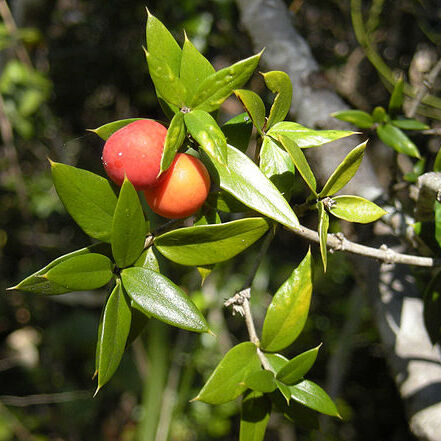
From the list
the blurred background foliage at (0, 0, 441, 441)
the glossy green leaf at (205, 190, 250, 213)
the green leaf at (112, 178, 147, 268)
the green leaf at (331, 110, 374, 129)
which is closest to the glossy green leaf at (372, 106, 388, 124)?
the green leaf at (331, 110, 374, 129)

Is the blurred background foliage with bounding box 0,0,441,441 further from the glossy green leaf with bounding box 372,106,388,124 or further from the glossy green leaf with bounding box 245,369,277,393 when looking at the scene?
the glossy green leaf with bounding box 245,369,277,393

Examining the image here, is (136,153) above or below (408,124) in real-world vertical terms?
above

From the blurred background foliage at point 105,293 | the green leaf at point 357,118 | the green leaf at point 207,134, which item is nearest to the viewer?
the green leaf at point 207,134

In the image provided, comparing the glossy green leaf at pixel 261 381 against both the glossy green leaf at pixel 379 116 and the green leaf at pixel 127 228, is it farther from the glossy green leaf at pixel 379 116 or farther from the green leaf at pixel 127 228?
the glossy green leaf at pixel 379 116

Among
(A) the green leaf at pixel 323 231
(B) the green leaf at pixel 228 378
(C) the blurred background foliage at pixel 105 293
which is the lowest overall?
(C) the blurred background foliage at pixel 105 293

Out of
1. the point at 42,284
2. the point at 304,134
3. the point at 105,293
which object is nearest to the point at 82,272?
the point at 42,284

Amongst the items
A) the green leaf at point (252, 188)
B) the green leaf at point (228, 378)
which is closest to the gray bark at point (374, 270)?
the green leaf at point (228, 378)

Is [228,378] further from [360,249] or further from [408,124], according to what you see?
[408,124]
